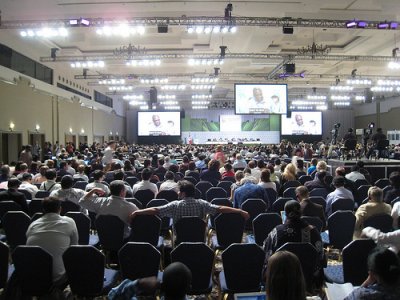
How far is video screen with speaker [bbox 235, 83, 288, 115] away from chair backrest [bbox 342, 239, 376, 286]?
15.1m

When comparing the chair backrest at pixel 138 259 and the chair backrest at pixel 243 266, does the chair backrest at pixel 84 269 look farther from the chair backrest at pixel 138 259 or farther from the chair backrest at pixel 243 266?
the chair backrest at pixel 243 266

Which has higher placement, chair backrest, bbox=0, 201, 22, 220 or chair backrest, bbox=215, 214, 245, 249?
chair backrest, bbox=0, 201, 22, 220

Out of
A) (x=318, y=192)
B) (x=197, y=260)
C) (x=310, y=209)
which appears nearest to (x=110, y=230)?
(x=197, y=260)

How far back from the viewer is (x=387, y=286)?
234 cm

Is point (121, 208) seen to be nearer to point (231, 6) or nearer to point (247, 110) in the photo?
point (231, 6)

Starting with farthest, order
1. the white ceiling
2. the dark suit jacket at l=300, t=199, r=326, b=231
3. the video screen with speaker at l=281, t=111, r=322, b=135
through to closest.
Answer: the video screen with speaker at l=281, t=111, r=322, b=135 → the white ceiling → the dark suit jacket at l=300, t=199, r=326, b=231

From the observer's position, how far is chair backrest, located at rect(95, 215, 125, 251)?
196 inches

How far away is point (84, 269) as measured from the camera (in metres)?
3.57

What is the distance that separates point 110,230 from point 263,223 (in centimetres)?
200

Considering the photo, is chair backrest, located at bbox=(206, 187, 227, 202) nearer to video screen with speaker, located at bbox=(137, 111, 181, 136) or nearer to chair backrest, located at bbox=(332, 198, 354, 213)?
chair backrest, located at bbox=(332, 198, 354, 213)

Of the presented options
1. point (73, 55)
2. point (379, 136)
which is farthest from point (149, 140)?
point (379, 136)

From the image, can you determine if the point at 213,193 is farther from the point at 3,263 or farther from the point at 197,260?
the point at 3,263

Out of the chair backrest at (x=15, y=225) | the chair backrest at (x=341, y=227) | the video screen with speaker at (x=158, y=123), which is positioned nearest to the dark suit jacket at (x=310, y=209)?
the chair backrest at (x=341, y=227)

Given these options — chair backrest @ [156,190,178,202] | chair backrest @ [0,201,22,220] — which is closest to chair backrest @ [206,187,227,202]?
chair backrest @ [156,190,178,202]
